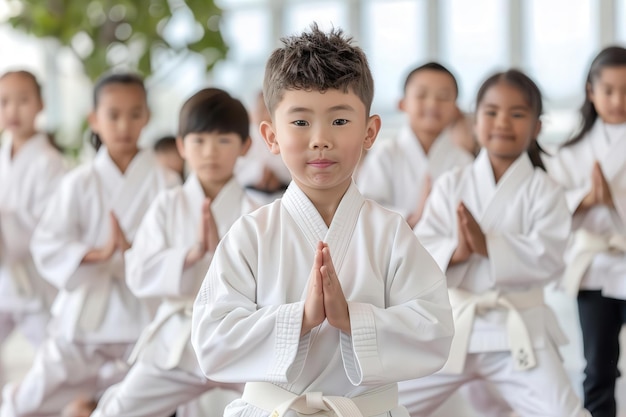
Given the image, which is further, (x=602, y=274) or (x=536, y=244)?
(x=602, y=274)

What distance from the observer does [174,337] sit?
11.4 ft

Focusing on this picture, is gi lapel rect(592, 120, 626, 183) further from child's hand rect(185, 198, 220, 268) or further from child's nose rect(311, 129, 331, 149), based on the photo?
child's nose rect(311, 129, 331, 149)

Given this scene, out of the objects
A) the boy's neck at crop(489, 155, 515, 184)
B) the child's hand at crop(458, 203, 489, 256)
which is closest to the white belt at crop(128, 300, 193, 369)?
the child's hand at crop(458, 203, 489, 256)

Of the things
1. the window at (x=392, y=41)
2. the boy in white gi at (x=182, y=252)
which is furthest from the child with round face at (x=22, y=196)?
the window at (x=392, y=41)

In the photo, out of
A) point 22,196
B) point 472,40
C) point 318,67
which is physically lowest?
point 22,196

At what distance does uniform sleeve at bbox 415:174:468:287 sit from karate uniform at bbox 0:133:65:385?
6.57 ft

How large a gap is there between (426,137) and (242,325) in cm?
272

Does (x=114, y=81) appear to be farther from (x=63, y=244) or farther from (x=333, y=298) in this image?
(x=333, y=298)

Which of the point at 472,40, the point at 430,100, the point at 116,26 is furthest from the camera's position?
the point at 472,40

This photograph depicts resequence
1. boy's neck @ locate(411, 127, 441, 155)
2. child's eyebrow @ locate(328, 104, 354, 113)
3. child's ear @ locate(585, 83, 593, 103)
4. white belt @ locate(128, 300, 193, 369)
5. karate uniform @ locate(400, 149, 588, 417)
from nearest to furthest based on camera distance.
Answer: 1. child's eyebrow @ locate(328, 104, 354, 113)
2. karate uniform @ locate(400, 149, 588, 417)
3. white belt @ locate(128, 300, 193, 369)
4. child's ear @ locate(585, 83, 593, 103)
5. boy's neck @ locate(411, 127, 441, 155)

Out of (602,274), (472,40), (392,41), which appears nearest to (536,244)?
(602,274)

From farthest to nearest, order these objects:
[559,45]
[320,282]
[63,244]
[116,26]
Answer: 1. [559,45]
2. [116,26]
3. [63,244]
4. [320,282]

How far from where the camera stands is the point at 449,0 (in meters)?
9.55

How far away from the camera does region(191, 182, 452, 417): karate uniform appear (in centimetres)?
223
